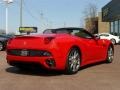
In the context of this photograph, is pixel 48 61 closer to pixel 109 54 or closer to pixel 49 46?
pixel 49 46

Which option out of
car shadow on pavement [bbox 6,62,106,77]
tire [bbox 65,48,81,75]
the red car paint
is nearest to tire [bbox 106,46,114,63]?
car shadow on pavement [bbox 6,62,106,77]

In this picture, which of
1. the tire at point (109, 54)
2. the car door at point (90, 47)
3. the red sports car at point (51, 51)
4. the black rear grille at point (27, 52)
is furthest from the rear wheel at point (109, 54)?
the black rear grille at point (27, 52)

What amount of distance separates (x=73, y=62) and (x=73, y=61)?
3cm

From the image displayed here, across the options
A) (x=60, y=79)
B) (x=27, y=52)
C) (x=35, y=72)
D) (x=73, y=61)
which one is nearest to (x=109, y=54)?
(x=73, y=61)

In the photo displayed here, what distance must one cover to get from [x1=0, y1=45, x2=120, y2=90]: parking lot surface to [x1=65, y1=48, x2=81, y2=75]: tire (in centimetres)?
16

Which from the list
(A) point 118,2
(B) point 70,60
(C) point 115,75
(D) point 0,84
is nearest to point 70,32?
(B) point 70,60

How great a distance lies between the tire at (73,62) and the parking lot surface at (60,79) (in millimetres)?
162

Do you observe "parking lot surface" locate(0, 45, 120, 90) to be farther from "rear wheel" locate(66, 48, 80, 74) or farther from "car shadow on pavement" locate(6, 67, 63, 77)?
"rear wheel" locate(66, 48, 80, 74)

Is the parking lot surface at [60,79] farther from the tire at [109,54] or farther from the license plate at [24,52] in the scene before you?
the tire at [109,54]

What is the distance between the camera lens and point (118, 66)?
12516 mm

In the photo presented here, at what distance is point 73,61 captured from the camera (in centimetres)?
1089

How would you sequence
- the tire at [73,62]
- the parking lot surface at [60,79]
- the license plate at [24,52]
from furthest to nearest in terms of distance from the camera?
the tire at [73,62], the license plate at [24,52], the parking lot surface at [60,79]

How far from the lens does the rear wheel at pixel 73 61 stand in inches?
419

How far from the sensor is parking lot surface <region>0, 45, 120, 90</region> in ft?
28.2
